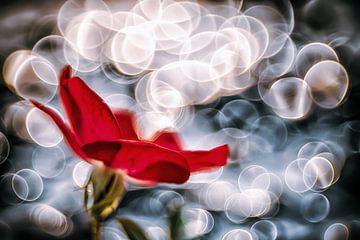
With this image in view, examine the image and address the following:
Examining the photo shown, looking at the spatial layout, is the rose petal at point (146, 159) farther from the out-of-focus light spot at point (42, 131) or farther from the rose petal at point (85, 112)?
the out-of-focus light spot at point (42, 131)

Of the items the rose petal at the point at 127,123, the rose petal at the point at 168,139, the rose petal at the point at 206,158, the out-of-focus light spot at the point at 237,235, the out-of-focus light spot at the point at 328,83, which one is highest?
the rose petal at the point at 206,158

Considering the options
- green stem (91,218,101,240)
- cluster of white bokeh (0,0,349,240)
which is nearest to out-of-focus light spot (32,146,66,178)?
cluster of white bokeh (0,0,349,240)

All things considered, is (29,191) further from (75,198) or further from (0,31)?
(0,31)

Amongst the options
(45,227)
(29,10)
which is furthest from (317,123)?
(29,10)

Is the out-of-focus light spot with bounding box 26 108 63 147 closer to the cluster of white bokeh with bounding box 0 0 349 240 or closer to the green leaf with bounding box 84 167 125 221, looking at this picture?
the cluster of white bokeh with bounding box 0 0 349 240

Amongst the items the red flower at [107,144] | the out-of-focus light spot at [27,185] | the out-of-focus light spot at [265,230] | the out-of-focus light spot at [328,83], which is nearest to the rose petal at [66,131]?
the red flower at [107,144]
